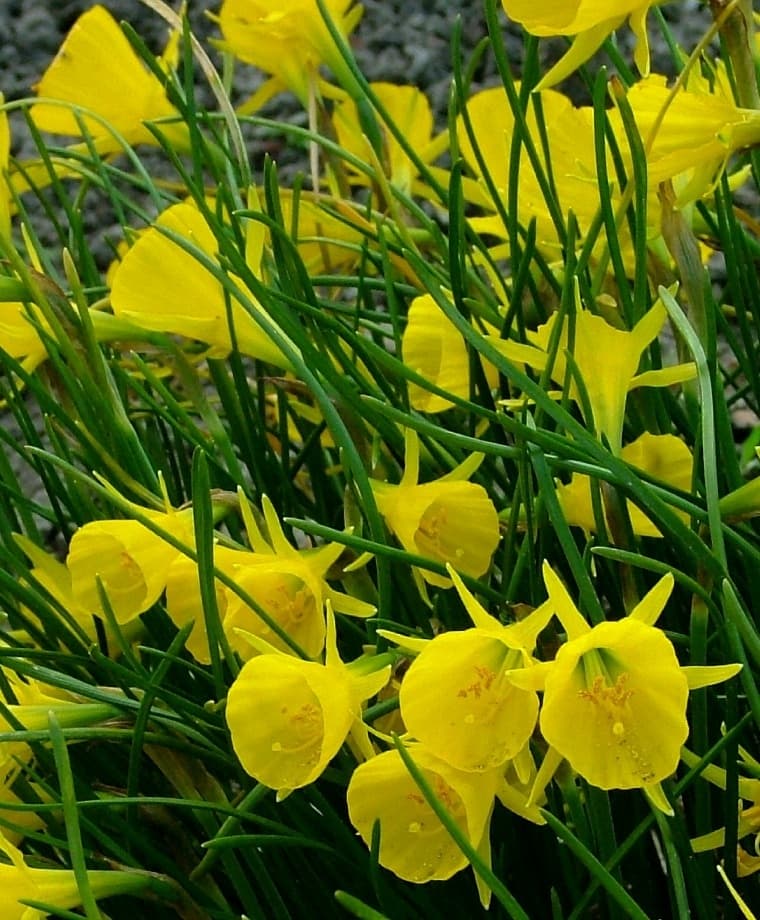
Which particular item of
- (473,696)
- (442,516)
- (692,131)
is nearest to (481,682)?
(473,696)

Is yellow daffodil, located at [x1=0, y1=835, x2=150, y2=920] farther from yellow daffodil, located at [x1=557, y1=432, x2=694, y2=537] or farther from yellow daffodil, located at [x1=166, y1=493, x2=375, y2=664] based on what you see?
yellow daffodil, located at [x1=557, y1=432, x2=694, y2=537]

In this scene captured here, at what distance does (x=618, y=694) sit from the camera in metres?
0.39

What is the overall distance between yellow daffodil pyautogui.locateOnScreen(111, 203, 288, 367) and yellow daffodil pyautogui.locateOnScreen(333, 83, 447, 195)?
21 centimetres

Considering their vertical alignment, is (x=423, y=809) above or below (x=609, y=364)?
below

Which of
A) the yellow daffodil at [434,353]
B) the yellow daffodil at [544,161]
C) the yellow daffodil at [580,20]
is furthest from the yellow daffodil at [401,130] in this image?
the yellow daffodil at [580,20]

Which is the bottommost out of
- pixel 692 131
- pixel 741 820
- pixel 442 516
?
pixel 741 820

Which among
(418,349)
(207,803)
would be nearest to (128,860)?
(207,803)

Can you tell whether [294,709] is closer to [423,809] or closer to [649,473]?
[423,809]

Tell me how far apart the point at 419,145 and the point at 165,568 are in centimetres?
48

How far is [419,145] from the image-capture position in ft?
2.79

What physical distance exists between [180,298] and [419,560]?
0.65 ft

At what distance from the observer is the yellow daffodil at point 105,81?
0.74m

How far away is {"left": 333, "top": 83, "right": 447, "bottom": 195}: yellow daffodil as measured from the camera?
0.75 meters

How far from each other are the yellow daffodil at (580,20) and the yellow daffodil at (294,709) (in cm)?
22
